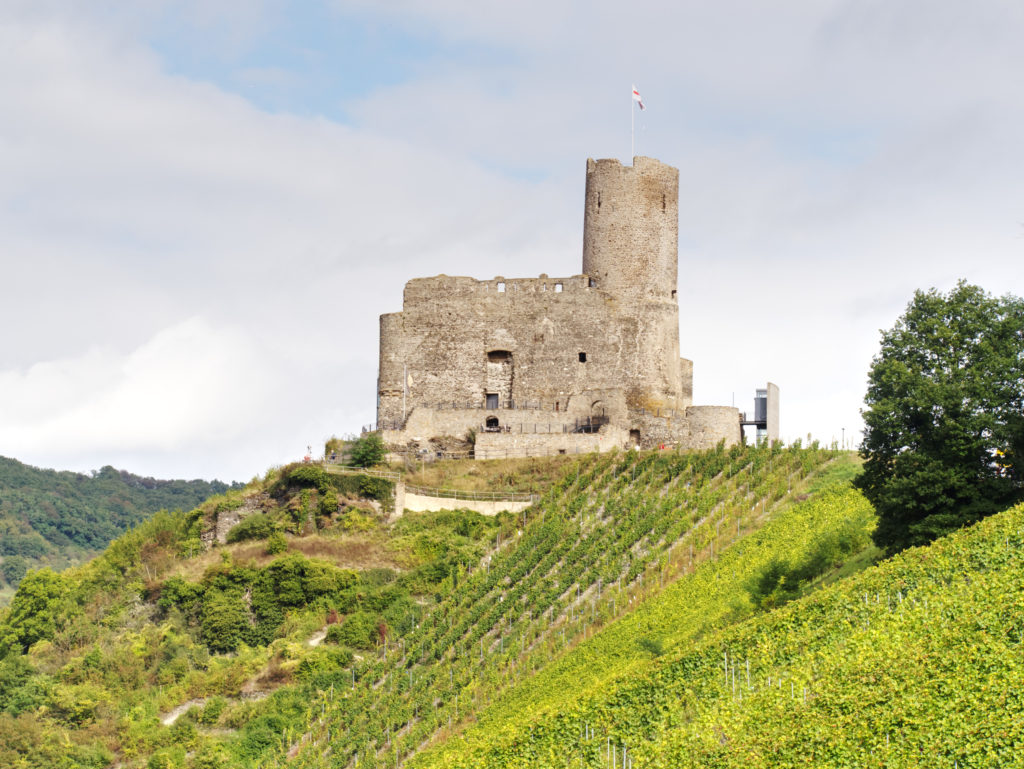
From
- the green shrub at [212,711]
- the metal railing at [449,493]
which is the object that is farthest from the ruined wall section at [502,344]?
the green shrub at [212,711]

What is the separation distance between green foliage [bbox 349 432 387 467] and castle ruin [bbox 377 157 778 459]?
295 cm

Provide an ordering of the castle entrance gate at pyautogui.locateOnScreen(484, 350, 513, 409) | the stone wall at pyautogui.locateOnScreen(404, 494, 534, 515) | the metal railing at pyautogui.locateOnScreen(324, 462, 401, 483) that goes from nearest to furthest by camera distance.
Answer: the stone wall at pyautogui.locateOnScreen(404, 494, 534, 515), the metal railing at pyautogui.locateOnScreen(324, 462, 401, 483), the castle entrance gate at pyautogui.locateOnScreen(484, 350, 513, 409)

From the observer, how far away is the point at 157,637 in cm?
4134

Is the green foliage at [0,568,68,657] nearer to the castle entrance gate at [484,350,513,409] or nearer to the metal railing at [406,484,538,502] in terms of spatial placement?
the metal railing at [406,484,538,502]

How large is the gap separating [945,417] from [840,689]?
9.97 m

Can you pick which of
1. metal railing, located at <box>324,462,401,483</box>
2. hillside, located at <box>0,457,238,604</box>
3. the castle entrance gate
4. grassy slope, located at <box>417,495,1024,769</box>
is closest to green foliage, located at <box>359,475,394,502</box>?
metal railing, located at <box>324,462,401,483</box>

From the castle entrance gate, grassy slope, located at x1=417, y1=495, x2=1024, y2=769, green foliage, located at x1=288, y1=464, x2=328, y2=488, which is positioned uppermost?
the castle entrance gate

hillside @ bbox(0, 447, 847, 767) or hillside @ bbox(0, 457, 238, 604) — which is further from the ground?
hillside @ bbox(0, 457, 238, 604)

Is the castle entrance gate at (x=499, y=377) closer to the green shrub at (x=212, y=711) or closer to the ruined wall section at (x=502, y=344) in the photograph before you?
the ruined wall section at (x=502, y=344)

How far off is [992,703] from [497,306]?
3269cm

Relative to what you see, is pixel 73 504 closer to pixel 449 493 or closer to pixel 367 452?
pixel 367 452

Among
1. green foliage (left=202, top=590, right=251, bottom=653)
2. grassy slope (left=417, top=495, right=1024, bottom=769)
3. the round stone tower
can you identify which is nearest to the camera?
grassy slope (left=417, top=495, right=1024, bottom=769)

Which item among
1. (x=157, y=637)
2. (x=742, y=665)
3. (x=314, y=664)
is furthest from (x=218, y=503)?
(x=742, y=665)

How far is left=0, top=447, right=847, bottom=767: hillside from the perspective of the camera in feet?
120
